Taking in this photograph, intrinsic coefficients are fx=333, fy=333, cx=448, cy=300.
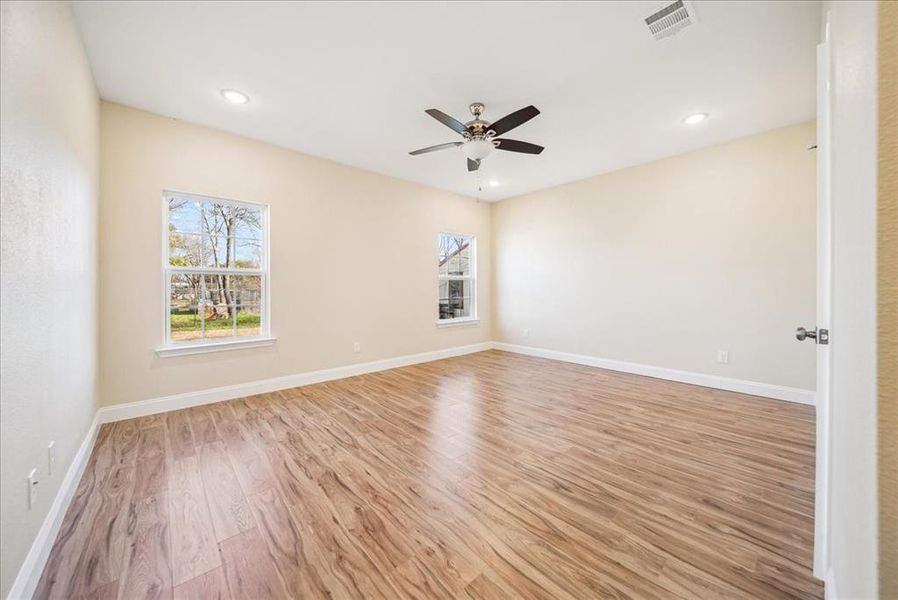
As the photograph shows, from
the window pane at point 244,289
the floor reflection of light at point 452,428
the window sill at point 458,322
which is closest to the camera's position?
the floor reflection of light at point 452,428

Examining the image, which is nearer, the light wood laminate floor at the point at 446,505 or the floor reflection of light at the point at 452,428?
the light wood laminate floor at the point at 446,505

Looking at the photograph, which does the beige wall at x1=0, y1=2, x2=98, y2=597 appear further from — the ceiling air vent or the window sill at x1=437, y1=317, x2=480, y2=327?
the window sill at x1=437, y1=317, x2=480, y2=327

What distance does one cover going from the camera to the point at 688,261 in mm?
4004

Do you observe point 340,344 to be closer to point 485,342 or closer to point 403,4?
point 485,342

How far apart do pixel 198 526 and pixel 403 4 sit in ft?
9.86

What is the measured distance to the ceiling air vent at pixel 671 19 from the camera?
75.8 inches

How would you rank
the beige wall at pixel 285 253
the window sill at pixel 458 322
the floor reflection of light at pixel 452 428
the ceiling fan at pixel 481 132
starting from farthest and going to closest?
1. the window sill at pixel 458 322
2. the beige wall at pixel 285 253
3. the ceiling fan at pixel 481 132
4. the floor reflection of light at pixel 452 428

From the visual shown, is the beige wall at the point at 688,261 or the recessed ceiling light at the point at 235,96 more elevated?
the recessed ceiling light at the point at 235,96

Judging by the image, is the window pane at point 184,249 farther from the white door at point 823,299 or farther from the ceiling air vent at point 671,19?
the white door at point 823,299

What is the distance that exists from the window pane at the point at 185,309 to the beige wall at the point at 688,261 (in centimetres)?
455

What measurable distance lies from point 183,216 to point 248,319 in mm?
1189

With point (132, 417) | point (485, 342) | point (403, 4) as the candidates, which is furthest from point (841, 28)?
point (485, 342)

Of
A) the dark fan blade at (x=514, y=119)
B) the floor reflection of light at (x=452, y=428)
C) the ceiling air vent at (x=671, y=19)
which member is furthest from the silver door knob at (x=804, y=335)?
the dark fan blade at (x=514, y=119)

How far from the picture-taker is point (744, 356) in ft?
11.9
